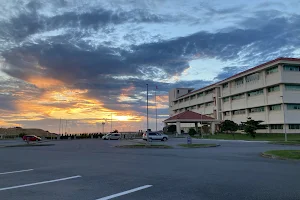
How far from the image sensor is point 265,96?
5634 centimetres

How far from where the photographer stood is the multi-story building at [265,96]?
5162 cm

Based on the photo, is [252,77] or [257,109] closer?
[257,109]

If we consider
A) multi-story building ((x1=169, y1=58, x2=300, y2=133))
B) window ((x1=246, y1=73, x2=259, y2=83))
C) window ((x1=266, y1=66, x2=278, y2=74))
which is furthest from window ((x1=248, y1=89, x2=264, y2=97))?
window ((x1=266, y1=66, x2=278, y2=74))

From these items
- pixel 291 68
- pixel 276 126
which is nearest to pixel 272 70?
pixel 291 68

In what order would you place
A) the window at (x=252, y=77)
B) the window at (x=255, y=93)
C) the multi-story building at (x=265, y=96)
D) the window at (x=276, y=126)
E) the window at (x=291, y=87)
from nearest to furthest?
the multi-story building at (x=265, y=96) < the window at (x=291, y=87) < the window at (x=276, y=126) < the window at (x=255, y=93) < the window at (x=252, y=77)

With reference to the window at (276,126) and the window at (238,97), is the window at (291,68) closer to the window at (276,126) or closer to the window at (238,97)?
the window at (276,126)

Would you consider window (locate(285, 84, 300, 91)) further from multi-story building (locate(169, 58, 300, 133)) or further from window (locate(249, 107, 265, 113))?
window (locate(249, 107, 265, 113))

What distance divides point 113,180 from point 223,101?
68.5 m

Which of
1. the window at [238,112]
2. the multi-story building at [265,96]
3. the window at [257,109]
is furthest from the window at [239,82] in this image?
the window at [257,109]

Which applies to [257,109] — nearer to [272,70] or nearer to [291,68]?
[272,70]

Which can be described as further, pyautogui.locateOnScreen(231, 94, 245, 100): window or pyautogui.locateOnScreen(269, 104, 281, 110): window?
pyautogui.locateOnScreen(231, 94, 245, 100): window

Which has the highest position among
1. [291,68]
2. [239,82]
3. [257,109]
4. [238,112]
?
[291,68]

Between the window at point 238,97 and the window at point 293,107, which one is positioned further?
the window at point 238,97

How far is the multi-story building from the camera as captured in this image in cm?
5162
